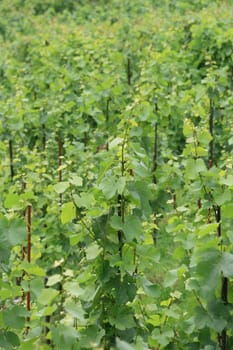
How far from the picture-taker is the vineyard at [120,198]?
3.48m

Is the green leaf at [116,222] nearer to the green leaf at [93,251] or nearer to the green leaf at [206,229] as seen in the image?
the green leaf at [93,251]

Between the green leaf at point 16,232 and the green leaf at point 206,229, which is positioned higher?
the green leaf at point 206,229

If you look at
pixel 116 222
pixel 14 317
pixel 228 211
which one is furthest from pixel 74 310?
pixel 228 211

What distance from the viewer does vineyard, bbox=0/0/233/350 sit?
3.48 m

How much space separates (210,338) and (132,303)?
507 mm

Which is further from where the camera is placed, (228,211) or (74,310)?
(228,211)

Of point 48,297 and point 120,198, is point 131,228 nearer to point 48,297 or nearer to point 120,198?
point 120,198

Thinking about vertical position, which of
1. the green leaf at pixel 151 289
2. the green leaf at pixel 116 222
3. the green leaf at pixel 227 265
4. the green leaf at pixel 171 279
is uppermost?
the green leaf at pixel 116 222

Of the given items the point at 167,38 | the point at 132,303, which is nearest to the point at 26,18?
the point at 167,38

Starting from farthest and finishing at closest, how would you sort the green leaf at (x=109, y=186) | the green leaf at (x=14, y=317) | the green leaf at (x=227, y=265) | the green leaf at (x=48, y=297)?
the green leaf at (x=109, y=186) < the green leaf at (x=14, y=317) < the green leaf at (x=227, y=265) < the green leaf at (x=48, y=297)

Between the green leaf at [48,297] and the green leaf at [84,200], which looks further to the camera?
the green leaf at [84,200]

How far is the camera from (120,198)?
371 cm

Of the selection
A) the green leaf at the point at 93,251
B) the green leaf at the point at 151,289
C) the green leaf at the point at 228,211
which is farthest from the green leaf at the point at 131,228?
the green leaf at the point at 228,211

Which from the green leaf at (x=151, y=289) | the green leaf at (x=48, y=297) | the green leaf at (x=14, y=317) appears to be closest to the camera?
the green leaf at (x=48, y=297)
